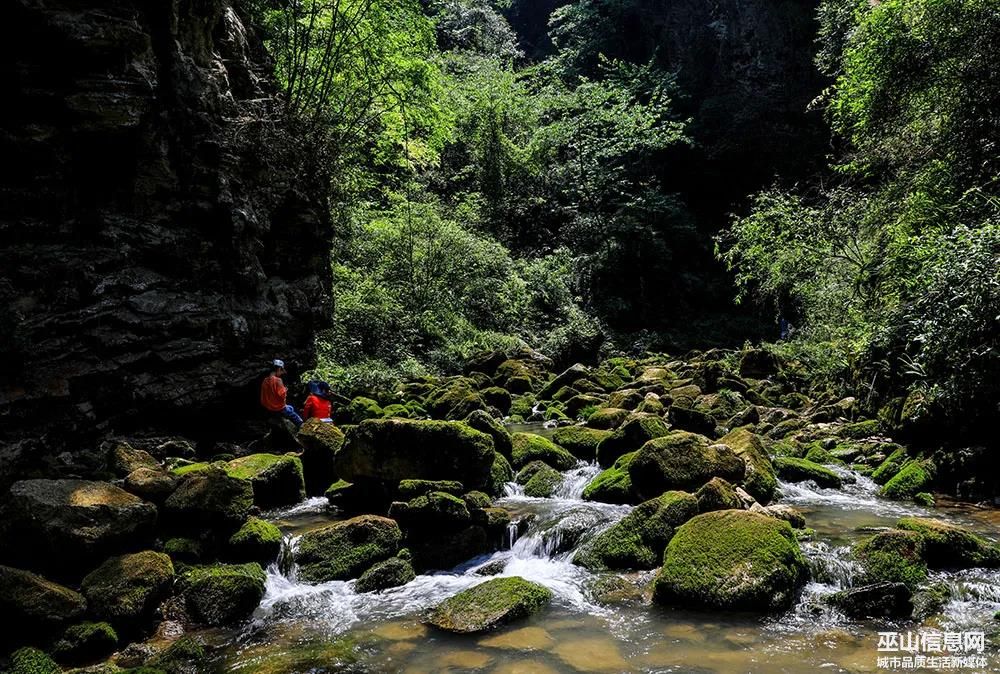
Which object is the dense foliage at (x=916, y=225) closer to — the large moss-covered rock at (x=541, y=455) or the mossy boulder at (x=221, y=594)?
the large moss-covered rock at (x=541, y=455)

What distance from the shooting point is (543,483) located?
950cm

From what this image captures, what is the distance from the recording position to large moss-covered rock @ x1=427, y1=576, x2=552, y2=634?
5.46 meters

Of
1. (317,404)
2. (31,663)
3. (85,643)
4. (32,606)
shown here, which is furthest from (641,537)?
(317,404)

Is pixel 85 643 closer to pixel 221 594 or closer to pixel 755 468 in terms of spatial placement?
pixel 221 594

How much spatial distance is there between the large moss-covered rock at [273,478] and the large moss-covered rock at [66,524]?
8.53 feet

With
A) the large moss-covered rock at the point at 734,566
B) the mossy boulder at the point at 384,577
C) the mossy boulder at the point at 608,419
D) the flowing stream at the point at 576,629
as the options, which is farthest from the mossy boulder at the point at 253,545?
the mossy boulder at the point at 608,419

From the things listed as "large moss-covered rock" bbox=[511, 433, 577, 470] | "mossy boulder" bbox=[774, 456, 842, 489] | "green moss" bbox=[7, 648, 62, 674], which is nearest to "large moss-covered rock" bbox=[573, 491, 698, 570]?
"mossy boulder" bbox=[774, 456, 842, 489]

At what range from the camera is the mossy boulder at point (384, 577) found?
6.41 metres

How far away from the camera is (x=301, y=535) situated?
7340 mm

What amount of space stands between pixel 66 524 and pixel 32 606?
1.00 m

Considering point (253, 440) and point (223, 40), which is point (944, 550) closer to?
point (253, 440)

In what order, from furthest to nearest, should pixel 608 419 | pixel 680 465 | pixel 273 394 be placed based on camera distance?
pixel 608 419 < pixel 273 394 < pixel 680 465

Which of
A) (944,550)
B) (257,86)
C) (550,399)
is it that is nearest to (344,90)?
(257,86)

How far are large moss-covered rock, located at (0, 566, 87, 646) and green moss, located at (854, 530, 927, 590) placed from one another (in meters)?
6.75
